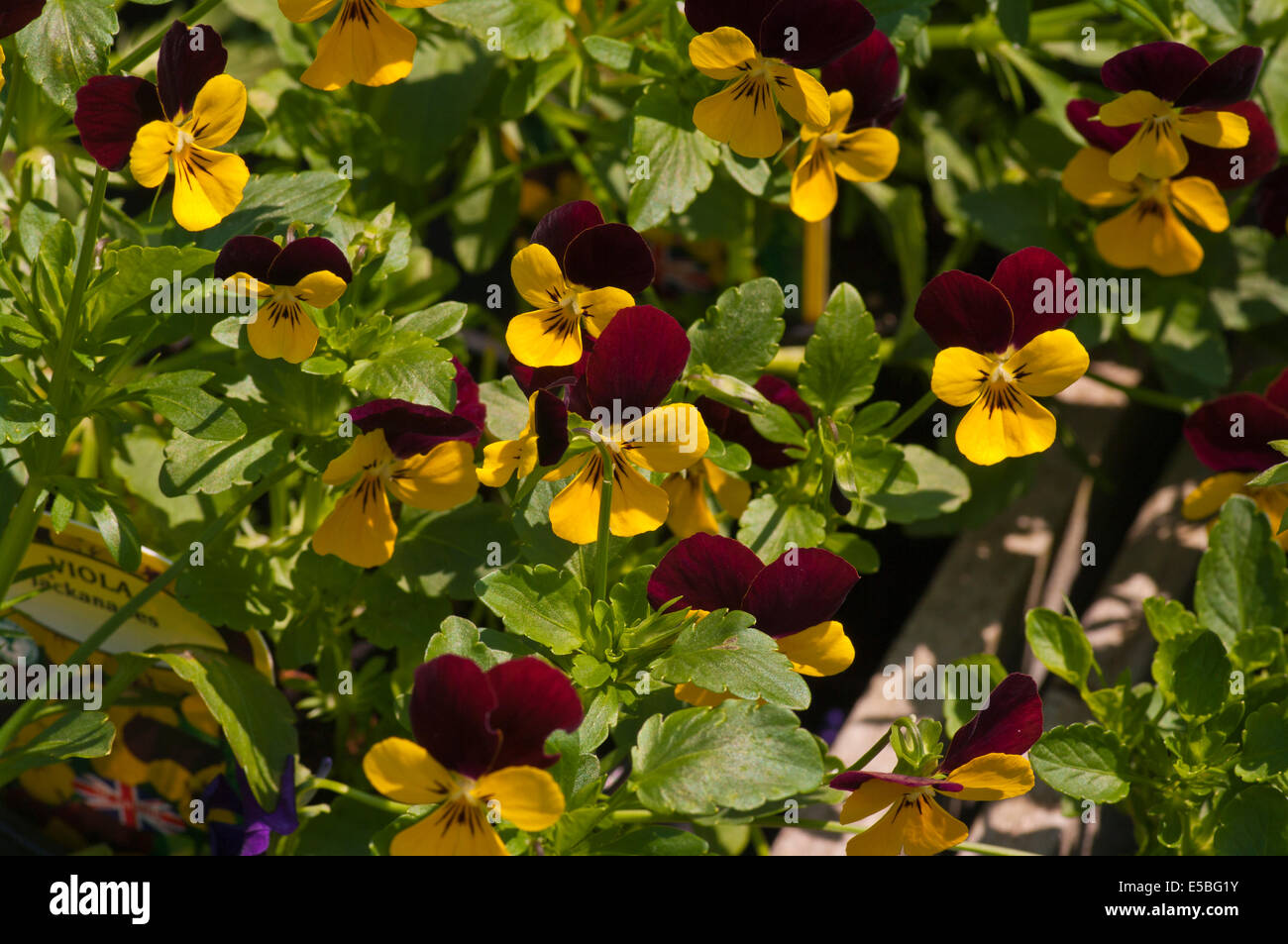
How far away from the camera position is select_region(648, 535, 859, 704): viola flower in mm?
945

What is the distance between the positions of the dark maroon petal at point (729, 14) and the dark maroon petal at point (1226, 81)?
0.40 meters

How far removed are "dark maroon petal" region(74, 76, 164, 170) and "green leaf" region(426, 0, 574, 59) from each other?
0.37 m

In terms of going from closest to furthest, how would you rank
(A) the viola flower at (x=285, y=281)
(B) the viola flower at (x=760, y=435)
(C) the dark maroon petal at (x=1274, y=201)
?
(A) the viola flower at (x=285, y=281)
(B) the viola flower at (x=760, y=435)
(C) the dark maroon petal at (x=1274, y=201)

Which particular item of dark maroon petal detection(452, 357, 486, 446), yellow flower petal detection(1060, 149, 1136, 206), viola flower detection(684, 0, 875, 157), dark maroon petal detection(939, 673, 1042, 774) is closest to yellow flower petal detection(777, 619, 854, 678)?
dark maroon petal detection(939, 673, 1042, 774)

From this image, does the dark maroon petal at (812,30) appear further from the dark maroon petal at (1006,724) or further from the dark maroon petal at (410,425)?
the dark maroon petal at (1006,724)

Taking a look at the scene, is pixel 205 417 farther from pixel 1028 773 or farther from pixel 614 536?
pixel 1028 773

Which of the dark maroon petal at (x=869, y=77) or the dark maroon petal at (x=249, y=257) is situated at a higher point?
Result: the dark maroon petal at (x=869, y=77)

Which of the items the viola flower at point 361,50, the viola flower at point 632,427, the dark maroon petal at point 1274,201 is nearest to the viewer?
the viola flower at point 632,427

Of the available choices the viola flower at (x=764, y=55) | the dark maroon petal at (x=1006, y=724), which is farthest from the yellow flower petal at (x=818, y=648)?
the viola flower at (x=764, y=55)

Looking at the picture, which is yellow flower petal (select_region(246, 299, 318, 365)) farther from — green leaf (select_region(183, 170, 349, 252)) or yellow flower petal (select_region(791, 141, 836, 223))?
yellow flower petal (select_region(791, 141, 836, 223))

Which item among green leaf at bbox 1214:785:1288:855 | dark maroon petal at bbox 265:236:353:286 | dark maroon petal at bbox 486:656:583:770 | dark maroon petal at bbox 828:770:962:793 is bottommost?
green leaf at bbox 1214:785:1288:855

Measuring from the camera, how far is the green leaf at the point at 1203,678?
1.11m

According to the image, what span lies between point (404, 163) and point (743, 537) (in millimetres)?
707

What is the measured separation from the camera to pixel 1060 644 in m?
1.22
